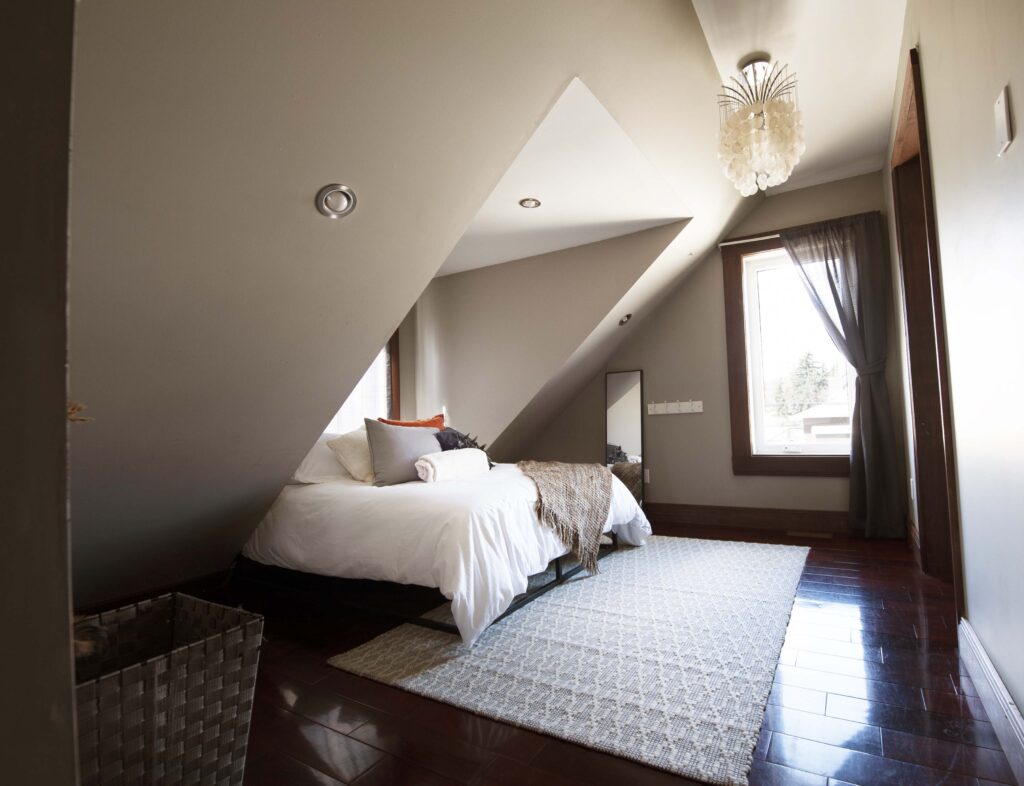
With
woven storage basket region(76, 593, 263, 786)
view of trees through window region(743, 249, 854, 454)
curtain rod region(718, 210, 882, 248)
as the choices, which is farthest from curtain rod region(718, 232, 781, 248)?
woven storage basket region(76, 593, 263, 786)

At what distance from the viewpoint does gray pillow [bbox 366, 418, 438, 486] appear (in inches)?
118

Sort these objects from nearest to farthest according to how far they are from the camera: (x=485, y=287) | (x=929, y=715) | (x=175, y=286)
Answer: (x=929, y=715) < (x=175, y=286) < (x=485, y=287)

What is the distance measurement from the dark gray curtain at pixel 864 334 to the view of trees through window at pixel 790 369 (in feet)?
0.59

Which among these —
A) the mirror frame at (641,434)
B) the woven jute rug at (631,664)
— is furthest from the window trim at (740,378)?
the woven jute rug at (631,664)

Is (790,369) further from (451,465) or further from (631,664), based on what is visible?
(631,664)

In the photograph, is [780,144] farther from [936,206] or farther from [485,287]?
[485,287]

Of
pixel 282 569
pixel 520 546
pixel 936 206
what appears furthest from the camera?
pixel 282 569

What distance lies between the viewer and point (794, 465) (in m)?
4.20

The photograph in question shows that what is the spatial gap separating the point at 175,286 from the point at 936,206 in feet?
8.63

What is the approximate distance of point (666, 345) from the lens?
481 centimetres

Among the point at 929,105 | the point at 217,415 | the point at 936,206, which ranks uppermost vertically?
the point at 929,105

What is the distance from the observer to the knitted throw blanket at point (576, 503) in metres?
2.75

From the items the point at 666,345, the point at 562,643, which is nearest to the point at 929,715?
the point at 562,643

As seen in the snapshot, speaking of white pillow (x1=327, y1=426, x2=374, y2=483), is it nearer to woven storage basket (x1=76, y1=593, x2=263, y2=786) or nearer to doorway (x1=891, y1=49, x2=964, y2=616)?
woven storage basket (x1=76, y1=593, x2=263, y2=786)
